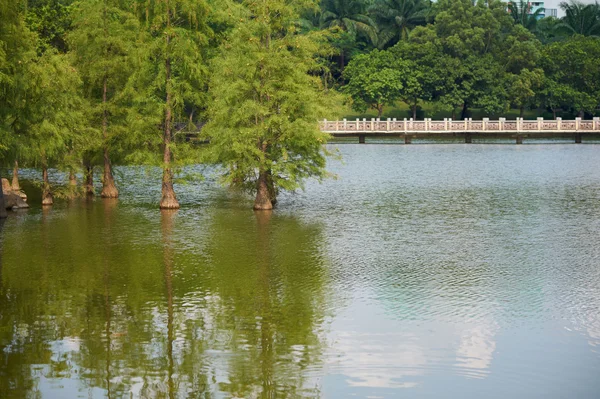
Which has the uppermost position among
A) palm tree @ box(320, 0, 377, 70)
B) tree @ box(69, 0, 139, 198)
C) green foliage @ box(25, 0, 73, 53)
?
palm tree @ box(320, 0, 377, 70)

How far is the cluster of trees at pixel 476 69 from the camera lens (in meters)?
105

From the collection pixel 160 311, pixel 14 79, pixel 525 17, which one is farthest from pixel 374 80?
pixel 160 311

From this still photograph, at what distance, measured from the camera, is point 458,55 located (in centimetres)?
10819

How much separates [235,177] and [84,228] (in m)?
8.23

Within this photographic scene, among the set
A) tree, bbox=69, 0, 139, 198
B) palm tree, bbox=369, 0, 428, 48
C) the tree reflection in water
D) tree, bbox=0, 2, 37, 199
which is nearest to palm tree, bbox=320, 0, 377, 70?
palm tree, bbox=369, 0, 428, 48

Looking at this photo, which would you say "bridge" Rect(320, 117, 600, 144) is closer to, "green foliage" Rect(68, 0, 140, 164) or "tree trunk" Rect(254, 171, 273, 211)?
"green foliage" Rect(68, 0, 140, 164)

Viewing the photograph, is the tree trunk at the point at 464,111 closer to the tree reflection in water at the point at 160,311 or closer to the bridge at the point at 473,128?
the bridge at the point at 473,128

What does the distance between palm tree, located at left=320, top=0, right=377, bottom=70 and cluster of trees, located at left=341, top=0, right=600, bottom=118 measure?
3.05m

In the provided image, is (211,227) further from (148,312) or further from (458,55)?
(458,55)

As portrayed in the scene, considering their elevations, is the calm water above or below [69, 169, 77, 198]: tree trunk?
below

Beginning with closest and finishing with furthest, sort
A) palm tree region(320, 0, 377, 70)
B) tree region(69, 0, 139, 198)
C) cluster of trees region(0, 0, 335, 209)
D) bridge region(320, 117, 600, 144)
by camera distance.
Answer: cluster of trees region(0, 0, 335, 209)
tree region(69, 0, 139, 198)
bridge region(320, 117, 600, 144)
palm tree region(320, 0, 377, 70)

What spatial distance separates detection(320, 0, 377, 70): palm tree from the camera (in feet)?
375

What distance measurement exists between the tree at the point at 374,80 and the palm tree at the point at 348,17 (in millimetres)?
5350

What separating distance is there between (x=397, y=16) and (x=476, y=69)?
17175 mm
